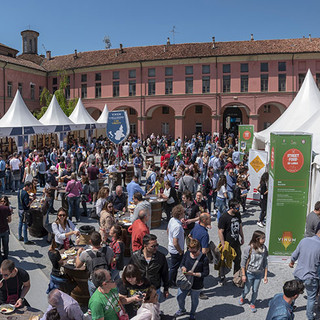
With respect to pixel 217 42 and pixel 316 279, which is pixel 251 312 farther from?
pixel 217 42

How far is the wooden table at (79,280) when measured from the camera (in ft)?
19.7

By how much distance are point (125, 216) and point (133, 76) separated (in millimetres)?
32725

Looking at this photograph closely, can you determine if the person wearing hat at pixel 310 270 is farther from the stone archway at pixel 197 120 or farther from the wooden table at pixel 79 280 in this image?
the stone archway at pixel 197 120

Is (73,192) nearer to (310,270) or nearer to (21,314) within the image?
(21,314)

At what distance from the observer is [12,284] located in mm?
5051

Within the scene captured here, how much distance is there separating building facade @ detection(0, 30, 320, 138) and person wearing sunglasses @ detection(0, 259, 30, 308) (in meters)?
34.0

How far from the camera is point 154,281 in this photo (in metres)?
5.31

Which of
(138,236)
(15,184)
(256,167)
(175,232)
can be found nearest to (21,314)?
(138,236)

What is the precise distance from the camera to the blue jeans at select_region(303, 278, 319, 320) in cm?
575

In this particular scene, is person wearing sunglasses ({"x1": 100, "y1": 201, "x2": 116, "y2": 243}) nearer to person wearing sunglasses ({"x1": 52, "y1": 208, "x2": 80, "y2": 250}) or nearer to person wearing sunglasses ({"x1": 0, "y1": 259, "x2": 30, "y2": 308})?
person wearing sunglasses ({"x1": 52, "y1": 208, "x2": 80, "y2": 250})

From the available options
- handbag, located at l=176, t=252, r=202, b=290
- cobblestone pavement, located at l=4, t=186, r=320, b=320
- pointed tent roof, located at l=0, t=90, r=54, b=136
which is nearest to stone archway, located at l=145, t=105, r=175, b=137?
pointed tent roof, located at l=0, t=90, r=54, b=136

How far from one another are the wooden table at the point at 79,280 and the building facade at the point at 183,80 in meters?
32.9

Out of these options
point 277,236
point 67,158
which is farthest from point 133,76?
point 277,236

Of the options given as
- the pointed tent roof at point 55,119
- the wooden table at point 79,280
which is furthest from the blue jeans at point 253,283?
the pointed tent roof at point 55,119
